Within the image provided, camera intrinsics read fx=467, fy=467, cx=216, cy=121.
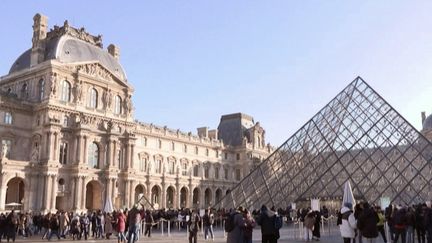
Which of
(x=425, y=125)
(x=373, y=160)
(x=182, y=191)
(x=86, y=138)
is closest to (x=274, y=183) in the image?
Answer: (x=373, y=160)

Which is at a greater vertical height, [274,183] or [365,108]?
[365,108]

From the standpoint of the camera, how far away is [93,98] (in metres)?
42.0

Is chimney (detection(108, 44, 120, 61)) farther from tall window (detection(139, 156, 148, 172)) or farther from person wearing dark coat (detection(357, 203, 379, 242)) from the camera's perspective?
person wearing dark coat (detection(357, 203, 379, 242))

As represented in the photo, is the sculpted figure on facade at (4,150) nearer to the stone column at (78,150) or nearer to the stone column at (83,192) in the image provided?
the stone column at (78,150)

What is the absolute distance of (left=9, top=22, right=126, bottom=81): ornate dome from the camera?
40.2 m

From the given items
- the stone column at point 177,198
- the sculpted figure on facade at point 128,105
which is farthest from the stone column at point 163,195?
the sculpted figure on facade at point 128,105

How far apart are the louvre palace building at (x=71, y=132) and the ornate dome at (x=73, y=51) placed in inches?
→ 3.8

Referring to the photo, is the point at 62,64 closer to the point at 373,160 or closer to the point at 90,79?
the point at 90,79

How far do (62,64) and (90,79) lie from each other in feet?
10.1

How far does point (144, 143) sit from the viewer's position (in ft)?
165

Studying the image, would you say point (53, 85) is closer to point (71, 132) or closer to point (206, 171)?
point (71, 132)

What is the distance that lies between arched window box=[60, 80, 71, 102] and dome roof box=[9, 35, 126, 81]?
6.16ft

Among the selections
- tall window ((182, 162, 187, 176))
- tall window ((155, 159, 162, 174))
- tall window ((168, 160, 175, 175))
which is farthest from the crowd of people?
tall window ((182, 162, 187, 176))

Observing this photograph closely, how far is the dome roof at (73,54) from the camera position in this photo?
40062 mm
